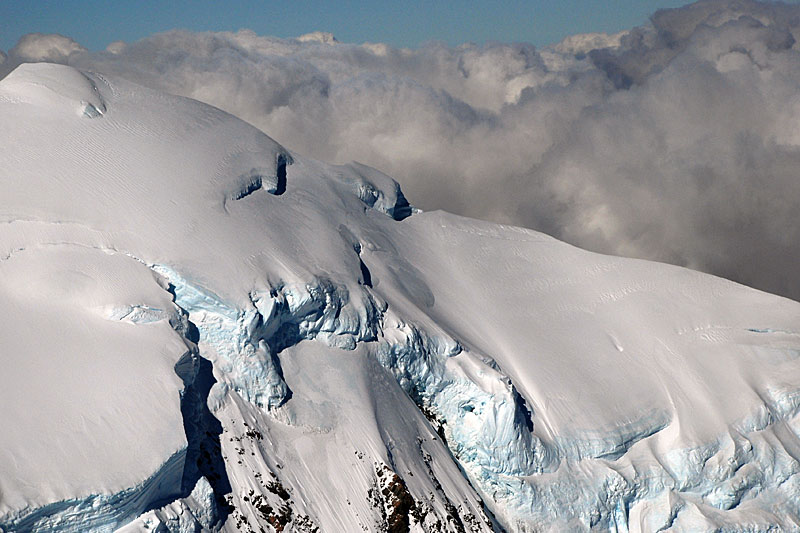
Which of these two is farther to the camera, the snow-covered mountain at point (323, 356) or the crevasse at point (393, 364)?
the crevasse at point (393, 364)

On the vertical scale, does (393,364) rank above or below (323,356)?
below

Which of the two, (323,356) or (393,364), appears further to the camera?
(393,364)

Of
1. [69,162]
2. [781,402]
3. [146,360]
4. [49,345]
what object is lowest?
[781,402]

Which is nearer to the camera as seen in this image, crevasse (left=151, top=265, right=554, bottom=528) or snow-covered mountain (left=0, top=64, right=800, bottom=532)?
snow-covered mountain (left=0, top=64, right=800, bottom=532)

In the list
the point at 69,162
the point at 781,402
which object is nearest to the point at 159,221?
the point at 69,162

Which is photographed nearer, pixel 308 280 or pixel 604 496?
pixel 308 280

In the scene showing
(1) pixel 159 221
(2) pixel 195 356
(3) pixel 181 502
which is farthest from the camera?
(1) pixel 159 221

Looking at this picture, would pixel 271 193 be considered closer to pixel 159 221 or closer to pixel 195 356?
pixel 159 221

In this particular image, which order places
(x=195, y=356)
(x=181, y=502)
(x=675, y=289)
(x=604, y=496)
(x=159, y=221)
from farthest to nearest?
(x=675, y=289) → (x=604, y=496) → (x=159, y=221) → (x=195, y=356) → (x=181, y=502)
